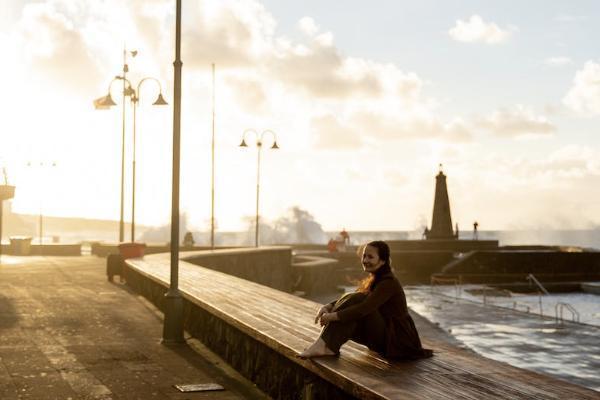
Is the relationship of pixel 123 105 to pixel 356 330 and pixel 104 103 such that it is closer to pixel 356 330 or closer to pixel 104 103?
Answer: pixel 104 103

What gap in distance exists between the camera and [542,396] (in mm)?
5520

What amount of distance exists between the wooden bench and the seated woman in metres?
0.14

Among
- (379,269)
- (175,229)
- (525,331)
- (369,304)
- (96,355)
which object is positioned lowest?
(525,331)

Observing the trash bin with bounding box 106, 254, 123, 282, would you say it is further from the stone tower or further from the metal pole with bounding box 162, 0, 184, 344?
the stone tower

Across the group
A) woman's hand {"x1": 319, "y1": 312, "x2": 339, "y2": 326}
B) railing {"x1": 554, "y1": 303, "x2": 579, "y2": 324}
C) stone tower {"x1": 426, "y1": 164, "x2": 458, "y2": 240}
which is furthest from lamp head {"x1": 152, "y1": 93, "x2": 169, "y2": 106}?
stone tower {"x1": 426, "y1": 164, "x2": 458, "y2": 240}

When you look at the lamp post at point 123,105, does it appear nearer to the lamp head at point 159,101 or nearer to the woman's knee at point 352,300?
the lamp head at point 159,101

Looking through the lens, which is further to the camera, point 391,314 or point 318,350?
point 318,350

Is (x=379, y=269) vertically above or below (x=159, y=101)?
below

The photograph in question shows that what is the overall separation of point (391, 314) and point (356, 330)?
37cm

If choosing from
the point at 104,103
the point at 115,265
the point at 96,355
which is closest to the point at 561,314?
the point at 115,265

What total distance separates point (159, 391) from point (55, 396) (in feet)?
3.79

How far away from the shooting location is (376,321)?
691 cm

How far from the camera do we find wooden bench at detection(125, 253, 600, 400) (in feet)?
18.9

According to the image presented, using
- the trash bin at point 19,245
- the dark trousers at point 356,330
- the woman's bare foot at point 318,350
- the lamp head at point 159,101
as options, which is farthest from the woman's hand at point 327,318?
the trash bin at point 19,245
